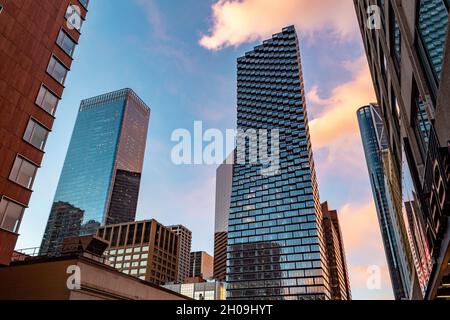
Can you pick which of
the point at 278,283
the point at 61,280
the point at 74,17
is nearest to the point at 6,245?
the point at 61,280

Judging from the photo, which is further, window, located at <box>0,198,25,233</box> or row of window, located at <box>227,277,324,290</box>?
row of window, located at <box>227,277,324,290</box>

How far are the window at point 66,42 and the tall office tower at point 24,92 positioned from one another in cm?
11

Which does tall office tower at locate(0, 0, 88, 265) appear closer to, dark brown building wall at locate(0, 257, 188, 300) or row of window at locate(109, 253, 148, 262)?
dark brown building wall at locate(0, 257, 188, 300)

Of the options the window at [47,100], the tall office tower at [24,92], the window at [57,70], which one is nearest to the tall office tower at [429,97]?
the tall office tower at [24,92]

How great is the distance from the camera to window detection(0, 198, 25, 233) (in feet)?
76.9

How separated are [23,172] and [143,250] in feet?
424

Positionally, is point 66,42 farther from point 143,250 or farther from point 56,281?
point 143,250

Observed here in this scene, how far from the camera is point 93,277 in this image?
21.7m

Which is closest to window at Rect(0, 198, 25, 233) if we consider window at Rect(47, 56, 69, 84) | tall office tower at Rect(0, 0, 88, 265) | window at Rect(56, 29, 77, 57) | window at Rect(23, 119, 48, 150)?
tall office tower at Rect(0, 0, 88, 265)

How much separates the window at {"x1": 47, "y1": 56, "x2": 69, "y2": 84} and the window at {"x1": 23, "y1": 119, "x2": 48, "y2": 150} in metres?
5.47

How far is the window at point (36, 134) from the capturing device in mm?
26595

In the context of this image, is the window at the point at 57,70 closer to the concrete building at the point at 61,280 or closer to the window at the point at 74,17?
the window at the point at 74,17

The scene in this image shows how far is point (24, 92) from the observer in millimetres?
26672
